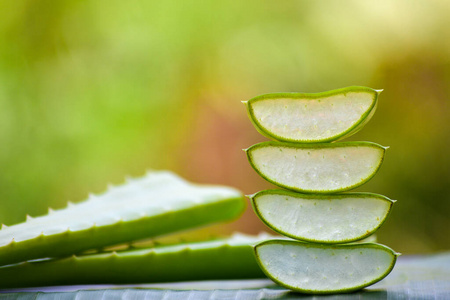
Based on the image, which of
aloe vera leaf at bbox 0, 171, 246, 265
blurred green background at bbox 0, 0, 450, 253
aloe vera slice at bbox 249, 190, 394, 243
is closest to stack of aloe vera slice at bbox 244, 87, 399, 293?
aloe vera slice at bbox 249, 190, 394, 243

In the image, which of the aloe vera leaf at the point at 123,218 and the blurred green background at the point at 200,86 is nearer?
the aloe vera leaf at the point at 123,218

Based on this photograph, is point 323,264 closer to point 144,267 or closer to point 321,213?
point 321,213

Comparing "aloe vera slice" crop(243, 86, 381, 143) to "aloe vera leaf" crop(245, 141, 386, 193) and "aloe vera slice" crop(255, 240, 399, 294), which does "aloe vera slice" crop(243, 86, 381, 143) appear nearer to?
"aloe vera leaf" crop(245, 141, 386, 193)

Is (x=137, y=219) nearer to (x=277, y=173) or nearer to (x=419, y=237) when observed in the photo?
(x=277, y=173)

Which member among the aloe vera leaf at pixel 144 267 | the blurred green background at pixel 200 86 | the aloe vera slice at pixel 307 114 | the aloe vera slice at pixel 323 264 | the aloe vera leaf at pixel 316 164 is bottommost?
the aloe vera slice at pixel 323 264

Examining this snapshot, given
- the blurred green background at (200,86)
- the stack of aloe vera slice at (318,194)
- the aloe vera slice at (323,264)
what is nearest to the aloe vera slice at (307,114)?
the stack of aloe vera slice at (318,194)

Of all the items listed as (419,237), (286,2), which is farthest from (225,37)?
(419,237)

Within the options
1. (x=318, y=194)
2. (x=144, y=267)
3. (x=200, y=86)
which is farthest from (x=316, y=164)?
(x=200, y=86)

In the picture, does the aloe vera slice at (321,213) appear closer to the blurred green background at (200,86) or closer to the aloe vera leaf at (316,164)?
the aloe vera leaf at (316,164)
